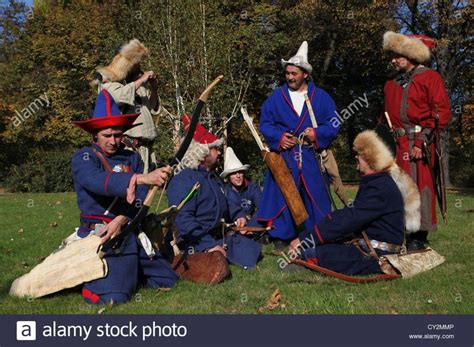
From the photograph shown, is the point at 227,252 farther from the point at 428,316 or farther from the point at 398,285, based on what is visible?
the point at 428,316

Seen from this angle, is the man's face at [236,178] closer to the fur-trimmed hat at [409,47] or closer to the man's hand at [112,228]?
the fur-trimmed hat at [409,47]

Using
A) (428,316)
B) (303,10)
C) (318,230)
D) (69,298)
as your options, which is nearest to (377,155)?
(318,230)

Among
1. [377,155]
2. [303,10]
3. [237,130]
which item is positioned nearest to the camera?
[377,155]

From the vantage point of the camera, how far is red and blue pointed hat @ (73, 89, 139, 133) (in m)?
4.79

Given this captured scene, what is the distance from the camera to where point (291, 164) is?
6734 mm

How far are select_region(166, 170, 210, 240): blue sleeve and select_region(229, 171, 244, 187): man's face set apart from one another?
1.73 m

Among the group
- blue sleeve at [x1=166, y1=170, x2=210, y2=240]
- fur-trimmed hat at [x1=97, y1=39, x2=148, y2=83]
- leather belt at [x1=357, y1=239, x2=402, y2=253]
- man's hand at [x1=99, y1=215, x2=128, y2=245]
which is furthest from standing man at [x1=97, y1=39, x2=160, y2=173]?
leather belt at [x1=357, y1=239, x2=402, y2=253]

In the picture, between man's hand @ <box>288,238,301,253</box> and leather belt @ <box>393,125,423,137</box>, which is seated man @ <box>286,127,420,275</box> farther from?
leather belt @ <box>393,125,423,137</box>

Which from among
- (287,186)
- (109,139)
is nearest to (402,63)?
(287,186)

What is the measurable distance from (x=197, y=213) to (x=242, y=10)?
932 inches

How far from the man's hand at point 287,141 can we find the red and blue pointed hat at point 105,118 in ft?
7.38

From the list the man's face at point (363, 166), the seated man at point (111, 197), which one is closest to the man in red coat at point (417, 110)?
the man's face at point (363, 166)

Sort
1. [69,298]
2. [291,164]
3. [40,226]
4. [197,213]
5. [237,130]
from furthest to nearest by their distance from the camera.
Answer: [237,130], [40,226], [291,164], [197,213], [69,298]

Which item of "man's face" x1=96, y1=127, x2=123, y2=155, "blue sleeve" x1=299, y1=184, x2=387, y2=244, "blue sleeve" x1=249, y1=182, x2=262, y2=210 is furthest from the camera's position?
"blue sleeve" x1=249, y1=182, x2=262, y2=210
